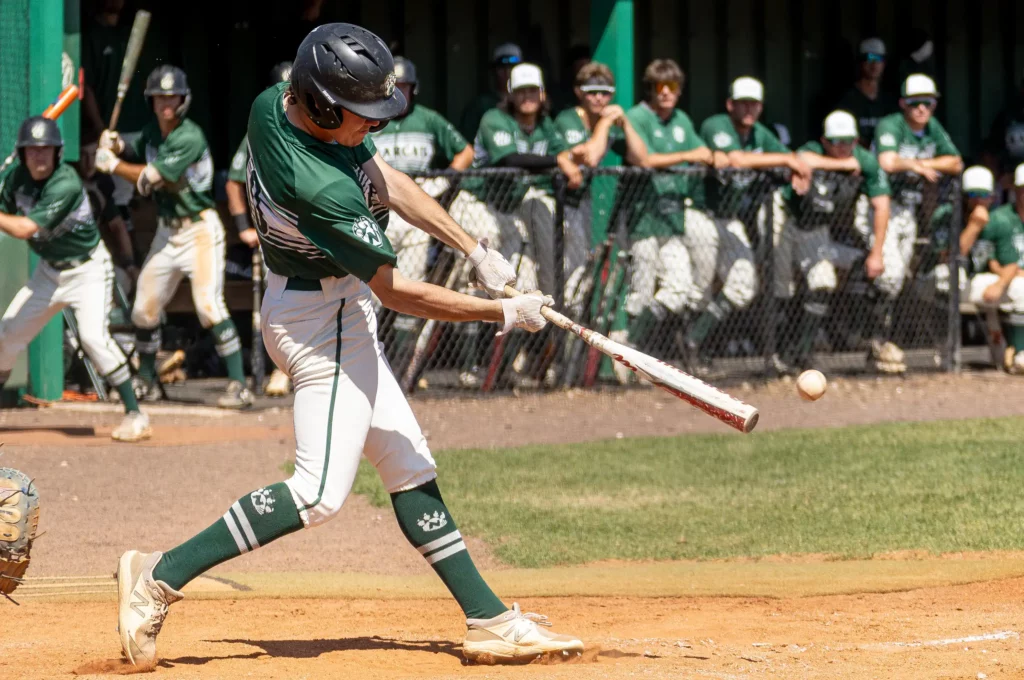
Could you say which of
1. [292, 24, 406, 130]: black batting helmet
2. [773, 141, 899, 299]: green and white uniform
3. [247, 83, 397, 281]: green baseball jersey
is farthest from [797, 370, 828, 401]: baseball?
[773, 141, 899, 299]: green and white uniform

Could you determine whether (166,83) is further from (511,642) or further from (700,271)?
(511,642)

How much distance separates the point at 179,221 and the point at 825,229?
16.8 feet

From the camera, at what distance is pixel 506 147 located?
10547 millimetres

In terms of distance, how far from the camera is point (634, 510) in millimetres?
7371

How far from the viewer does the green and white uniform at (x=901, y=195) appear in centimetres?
1179

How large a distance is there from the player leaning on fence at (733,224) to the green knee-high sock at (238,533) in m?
6.91

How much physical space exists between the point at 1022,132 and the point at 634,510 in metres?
8.09

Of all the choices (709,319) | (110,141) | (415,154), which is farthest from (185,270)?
(709,319)

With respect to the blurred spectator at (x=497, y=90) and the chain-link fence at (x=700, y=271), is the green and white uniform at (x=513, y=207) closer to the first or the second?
the chain-link fence at (x=700, y=271)

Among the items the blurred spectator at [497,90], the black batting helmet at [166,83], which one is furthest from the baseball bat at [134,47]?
the blurred spectator at [497,90]

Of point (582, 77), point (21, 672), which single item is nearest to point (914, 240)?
point (582, 77)

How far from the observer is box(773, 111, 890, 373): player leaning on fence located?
11.4m

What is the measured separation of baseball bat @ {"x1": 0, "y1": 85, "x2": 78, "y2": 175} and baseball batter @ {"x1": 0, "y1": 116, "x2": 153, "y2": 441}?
A: 12.6 inches

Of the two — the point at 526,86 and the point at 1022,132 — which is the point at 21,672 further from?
the point at 1022,132
